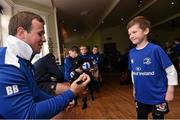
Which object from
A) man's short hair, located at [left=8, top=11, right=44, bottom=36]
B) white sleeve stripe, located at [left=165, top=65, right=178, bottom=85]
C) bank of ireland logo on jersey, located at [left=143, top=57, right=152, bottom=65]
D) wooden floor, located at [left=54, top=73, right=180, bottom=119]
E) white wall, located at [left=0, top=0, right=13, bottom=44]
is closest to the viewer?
man's short hair, located at [left=8, top=11, right=44, bottom=36]

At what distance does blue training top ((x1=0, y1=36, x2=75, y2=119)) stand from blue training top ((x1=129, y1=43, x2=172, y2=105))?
1.25m

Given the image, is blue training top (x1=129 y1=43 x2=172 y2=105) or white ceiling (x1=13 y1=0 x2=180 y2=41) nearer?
blue training top (x1=129 y1=43 x2=172 y2=105)

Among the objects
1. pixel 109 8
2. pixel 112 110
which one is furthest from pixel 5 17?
pixel 109 8

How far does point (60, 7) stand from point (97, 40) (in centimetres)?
1369

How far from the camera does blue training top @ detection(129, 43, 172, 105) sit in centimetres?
257

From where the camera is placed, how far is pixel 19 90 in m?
1.34

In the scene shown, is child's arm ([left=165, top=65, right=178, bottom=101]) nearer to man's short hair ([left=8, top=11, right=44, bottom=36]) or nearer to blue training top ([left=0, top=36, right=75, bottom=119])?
blue training top ([left=0, top=36, right=75, bottom=119])

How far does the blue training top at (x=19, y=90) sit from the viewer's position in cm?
132

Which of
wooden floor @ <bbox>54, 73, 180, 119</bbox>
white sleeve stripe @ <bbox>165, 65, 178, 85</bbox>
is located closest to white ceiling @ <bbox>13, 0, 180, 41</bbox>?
wooden floor @ <bbox>54, 73, 180, 119</bbox>

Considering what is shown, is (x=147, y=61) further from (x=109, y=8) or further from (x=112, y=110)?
(x=109, y=8)

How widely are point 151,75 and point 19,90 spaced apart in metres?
→ 1.50

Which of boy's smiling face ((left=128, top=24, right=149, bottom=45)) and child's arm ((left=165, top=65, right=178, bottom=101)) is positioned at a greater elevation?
boy's smiling face ((left=128, top=24, right=149, bottom=45))

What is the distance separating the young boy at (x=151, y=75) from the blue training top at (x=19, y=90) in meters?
1.25

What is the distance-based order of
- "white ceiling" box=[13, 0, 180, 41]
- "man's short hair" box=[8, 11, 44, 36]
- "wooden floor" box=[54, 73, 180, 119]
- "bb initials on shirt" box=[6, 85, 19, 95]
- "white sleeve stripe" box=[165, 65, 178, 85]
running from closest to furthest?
"bb initials on shirt" box=[6, 85, 19, 95] < "man's short hair" box=[8, 11, 44, 36] < "white sleeve stripe" box=[165, 65, 178, 85] < "wooden floor" box=[54, 73, 180, 119] < "white ceiling" box=[13, 0, 180, 41]
